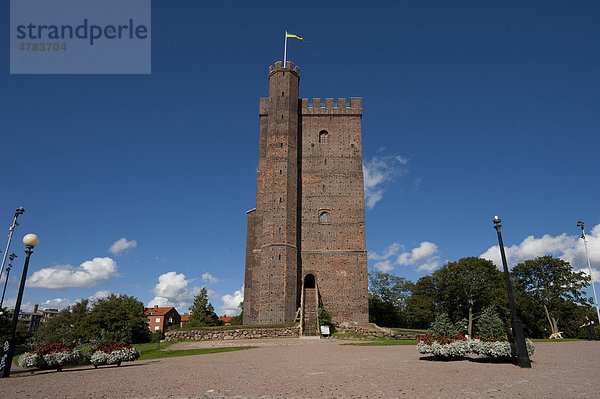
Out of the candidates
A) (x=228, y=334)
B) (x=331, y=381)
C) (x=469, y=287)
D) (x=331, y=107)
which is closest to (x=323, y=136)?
(x=331, y=107)

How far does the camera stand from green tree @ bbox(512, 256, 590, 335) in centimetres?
4369

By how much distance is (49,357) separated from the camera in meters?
12.5

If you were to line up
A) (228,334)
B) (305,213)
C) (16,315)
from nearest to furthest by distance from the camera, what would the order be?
(16,315) < (228,334) < (305,213)

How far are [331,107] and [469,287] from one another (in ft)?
86.6

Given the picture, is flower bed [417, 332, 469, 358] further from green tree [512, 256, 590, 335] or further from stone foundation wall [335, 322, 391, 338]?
green tree [512, 256, 590, 335]

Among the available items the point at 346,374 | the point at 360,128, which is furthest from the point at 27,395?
the point at 360,128

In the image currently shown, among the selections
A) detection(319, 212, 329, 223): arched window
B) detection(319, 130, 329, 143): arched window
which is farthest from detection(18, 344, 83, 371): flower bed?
detection(319, 130, 329, 143): arched window

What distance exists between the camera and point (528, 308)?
4381cm

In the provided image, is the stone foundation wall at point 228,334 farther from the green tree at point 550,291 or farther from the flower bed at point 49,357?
the green tree at point 550,291

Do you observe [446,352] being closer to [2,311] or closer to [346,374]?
[346,374]

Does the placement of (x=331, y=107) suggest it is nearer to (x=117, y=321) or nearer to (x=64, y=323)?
(x=117, y=321)

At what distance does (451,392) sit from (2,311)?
1212 inches

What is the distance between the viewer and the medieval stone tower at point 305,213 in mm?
34719

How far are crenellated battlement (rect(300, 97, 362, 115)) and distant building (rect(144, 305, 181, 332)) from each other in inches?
2885
